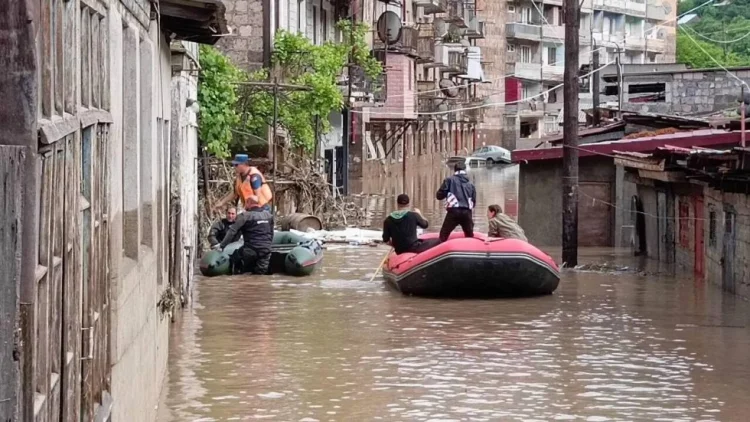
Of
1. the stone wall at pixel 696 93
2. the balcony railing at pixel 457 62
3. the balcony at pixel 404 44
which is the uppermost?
the balcony railing at pixel 457 62

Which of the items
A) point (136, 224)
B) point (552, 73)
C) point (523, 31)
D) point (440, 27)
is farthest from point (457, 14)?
point (136, 224)

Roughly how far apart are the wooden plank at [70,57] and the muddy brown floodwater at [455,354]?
6.73 meters

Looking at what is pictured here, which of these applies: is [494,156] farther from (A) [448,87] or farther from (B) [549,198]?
(B) [549,198]

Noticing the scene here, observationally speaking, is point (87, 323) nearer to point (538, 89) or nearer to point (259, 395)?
point (259, 395)

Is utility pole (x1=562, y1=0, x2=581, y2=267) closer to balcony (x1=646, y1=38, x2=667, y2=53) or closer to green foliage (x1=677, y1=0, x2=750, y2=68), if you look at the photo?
green foliage (x1=677, y1=0, x2=750, y2=68)

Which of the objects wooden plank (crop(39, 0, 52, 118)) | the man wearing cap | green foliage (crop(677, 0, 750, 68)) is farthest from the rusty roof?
green foliage (crop(677, 0, 750, 68))

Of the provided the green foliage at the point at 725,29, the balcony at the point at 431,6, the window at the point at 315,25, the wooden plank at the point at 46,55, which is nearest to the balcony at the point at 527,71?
the green foliage at the point at 725,29

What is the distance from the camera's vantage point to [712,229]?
74.2 feet

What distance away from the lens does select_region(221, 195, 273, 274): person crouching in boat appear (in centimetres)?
2195

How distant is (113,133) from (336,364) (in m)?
7.84

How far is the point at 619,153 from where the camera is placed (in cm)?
2694

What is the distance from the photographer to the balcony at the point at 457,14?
276 ft

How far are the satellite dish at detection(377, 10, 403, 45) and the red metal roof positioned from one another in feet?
92.9

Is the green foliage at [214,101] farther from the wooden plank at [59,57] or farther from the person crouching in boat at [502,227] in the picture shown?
the wooden plank at [59,57]
